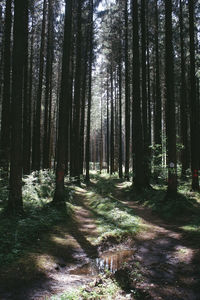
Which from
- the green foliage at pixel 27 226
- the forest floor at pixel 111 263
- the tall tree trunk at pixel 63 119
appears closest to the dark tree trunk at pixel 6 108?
the green foliage at pixel 27 226

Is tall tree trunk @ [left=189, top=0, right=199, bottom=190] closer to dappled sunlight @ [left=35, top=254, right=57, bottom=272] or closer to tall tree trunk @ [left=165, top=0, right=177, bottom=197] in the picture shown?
tall tree trunk @ [left=165, top=0, right=177, bottom=197]

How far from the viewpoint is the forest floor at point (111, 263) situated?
12.1 feet

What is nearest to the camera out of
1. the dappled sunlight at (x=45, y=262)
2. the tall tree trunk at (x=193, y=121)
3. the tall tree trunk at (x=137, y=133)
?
the dappled sunlight at (x=45, y=262)

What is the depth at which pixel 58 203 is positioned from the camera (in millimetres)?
9680

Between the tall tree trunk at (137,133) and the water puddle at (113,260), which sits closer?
the water puddle at (113,260)

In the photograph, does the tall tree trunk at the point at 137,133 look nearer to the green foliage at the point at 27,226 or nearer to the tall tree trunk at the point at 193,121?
the tall tree trunk at the point at 193,121

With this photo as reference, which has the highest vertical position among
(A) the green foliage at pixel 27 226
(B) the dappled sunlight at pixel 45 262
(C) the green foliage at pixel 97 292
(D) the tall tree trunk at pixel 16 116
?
(D) the tall tree trunk at pixel 16 116

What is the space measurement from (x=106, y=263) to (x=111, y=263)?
0.36 ft

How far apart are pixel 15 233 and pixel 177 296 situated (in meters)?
3.97

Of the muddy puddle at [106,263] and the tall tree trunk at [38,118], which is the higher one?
the tall tree trunk at [38,118]

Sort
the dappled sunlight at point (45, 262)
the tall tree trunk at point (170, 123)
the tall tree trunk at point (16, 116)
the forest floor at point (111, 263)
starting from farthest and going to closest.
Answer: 1. the tall tree trunk at point (170, 123)
2. the tall tree trunk at point (16, 116)
3. the dappled sunlight at point (45, 262)
4. the forest floor at point (111, 263)

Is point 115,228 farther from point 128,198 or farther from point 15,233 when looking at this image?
point 128,198

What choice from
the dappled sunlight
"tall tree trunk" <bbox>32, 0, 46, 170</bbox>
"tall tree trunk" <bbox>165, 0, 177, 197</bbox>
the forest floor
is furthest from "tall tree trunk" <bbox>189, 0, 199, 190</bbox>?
"tall tree trunk" <bbox>32, 0, 46, 170</bbox>

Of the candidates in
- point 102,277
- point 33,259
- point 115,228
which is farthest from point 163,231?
point 33,259
